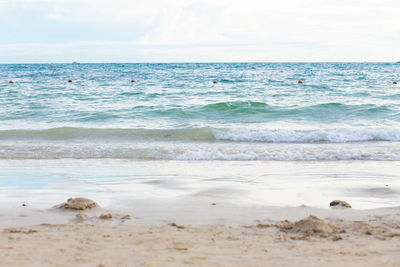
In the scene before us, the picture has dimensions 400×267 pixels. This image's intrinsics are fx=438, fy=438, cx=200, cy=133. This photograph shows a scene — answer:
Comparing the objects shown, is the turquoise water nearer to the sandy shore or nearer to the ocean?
the ocean

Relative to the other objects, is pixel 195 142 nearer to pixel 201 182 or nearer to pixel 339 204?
pixel 201 182

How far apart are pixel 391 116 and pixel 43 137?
12.0 meters

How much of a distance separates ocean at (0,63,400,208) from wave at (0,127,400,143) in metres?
0.03

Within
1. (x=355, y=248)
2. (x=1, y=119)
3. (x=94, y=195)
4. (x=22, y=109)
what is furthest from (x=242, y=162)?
(x=22, y=109)

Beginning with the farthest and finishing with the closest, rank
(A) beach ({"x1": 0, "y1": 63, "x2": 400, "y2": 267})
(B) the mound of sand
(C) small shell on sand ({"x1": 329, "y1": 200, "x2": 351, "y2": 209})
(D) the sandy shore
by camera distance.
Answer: (C) small shell on sand ({"x1": 329, "y1": 200, "x2": 351, "y2": 209})
(B) the mound of sand
(A) beach ({"x1": 0, "y1": 63, "x2": 400, "y2": 267})
(D) the sandy shore

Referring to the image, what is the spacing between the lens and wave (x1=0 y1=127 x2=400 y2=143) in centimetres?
1223

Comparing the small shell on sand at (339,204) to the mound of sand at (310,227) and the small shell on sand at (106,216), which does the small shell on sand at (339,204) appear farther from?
the small shell on sand at (106,216)

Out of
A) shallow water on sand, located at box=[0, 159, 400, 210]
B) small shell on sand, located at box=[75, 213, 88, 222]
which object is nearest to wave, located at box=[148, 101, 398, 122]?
shallow water on sand, located at box=[0, 159, 400, 210]

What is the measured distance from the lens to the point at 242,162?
9180 millimetres

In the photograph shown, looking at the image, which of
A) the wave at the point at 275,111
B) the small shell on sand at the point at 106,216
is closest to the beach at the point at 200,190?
the small shell on sand at the point at 106,216

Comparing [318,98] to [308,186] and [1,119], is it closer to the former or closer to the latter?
[1,119]

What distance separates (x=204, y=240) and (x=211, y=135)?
29.6 ft

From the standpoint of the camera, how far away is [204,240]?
4062 millimetres

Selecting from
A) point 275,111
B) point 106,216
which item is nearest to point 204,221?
point 106,216
